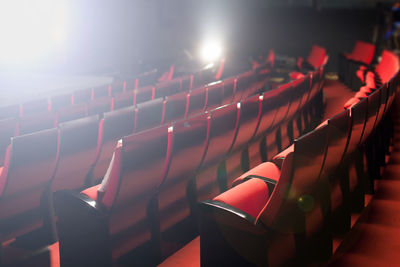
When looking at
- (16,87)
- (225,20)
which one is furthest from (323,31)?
(16,87)

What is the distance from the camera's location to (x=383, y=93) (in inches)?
30.2

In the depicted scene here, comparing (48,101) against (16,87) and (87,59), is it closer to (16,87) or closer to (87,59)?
(16,87)

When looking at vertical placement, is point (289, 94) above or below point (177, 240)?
above

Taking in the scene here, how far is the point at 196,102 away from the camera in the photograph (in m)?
0.97

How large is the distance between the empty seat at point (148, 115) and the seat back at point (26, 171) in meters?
0.20

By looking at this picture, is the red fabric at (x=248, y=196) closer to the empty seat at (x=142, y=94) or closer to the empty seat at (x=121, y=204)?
the empty seat at (x=121, y=204)

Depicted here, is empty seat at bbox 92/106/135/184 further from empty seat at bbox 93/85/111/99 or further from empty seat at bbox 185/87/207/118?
empty seat at bbox 93/85/111/99

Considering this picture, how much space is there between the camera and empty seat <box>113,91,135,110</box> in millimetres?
1067

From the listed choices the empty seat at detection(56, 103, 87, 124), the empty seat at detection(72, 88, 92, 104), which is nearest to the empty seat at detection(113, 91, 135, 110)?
the empty seat at detection(56, 103, 87, 124)

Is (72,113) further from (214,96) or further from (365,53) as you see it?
(365,53)

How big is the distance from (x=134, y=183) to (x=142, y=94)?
0.73 m

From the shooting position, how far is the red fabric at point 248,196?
0.45 m

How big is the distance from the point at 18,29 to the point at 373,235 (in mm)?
2188

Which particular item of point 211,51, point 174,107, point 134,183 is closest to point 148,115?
point 174,107
